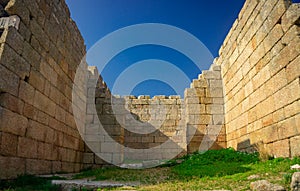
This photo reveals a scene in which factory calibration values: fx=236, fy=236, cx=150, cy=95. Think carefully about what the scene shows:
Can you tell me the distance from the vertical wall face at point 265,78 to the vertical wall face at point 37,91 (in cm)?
565

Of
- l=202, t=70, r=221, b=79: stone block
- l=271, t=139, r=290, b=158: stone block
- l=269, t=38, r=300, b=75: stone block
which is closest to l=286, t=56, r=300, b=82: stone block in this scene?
l=269, t=38, r=300, b=75: stone block

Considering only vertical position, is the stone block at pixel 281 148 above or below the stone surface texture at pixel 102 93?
below

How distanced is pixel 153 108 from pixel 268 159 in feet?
29.1

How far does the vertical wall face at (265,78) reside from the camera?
5.07m

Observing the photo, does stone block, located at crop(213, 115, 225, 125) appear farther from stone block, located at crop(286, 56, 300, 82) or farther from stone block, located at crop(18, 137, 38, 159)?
stone block, located at crop(18, 137, 38, 159)

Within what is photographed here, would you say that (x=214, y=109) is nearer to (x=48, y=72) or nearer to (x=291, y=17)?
(x=291, y=17)

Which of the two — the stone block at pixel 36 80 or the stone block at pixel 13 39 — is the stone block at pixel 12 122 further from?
the stone block at pixel 13 39

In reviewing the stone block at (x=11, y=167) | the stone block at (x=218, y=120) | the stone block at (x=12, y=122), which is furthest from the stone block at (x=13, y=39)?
the stone block at (x=218, y=120)

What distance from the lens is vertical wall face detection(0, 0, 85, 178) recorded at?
452 cm

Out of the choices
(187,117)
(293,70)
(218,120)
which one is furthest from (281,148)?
(187,117)

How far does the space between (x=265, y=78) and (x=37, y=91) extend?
5.78 meters

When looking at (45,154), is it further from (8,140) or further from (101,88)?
(101,88)

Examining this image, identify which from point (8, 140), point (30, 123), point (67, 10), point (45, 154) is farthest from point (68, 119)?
point (67, 10)

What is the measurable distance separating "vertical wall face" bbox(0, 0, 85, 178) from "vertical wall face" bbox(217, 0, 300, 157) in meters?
5.65
